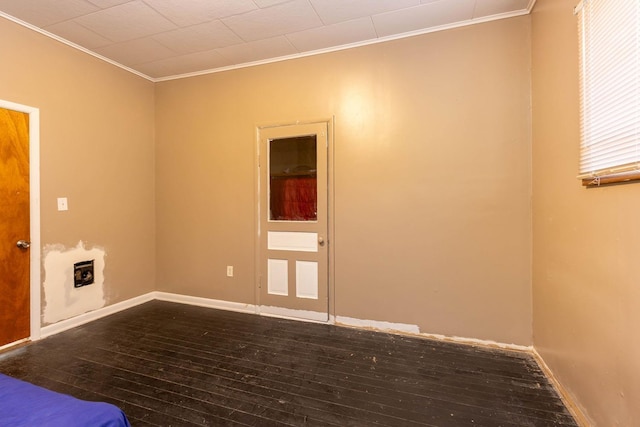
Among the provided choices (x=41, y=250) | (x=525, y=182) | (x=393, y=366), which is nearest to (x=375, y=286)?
(x=393, y=366)

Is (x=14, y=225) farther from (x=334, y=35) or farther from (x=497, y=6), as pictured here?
(x=497, y=6)

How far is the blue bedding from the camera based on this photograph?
3.06ft

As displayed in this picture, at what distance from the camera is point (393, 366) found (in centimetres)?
236

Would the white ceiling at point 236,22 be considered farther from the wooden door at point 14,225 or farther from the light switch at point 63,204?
the light switch at point 63,204

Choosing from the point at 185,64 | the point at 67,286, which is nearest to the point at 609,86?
the point at 185,64

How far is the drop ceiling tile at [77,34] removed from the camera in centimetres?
276

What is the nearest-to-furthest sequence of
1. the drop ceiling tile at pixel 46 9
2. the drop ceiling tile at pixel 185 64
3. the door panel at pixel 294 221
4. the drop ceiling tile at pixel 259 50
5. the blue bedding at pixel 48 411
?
1. the blue bedding at pixel 48 411
2. the drop ceiling tile at pixel 46 9
3. the drop ceiling tile at pixel 259 50
4. the door panel at pixel 294 221
5. the drop ceiling tile at pixel 185 64

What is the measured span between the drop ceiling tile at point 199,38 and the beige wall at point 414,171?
0.49 metres

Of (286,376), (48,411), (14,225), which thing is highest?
(14,225)

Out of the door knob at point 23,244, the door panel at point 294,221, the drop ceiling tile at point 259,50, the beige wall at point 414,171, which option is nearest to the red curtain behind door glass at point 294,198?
the door panel at point 294,221

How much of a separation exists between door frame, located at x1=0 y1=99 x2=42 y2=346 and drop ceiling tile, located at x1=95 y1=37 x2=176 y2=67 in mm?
1005

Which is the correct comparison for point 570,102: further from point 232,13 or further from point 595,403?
A: point 232,13

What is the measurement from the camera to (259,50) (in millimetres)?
3232

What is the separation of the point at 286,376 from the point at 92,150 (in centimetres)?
326
